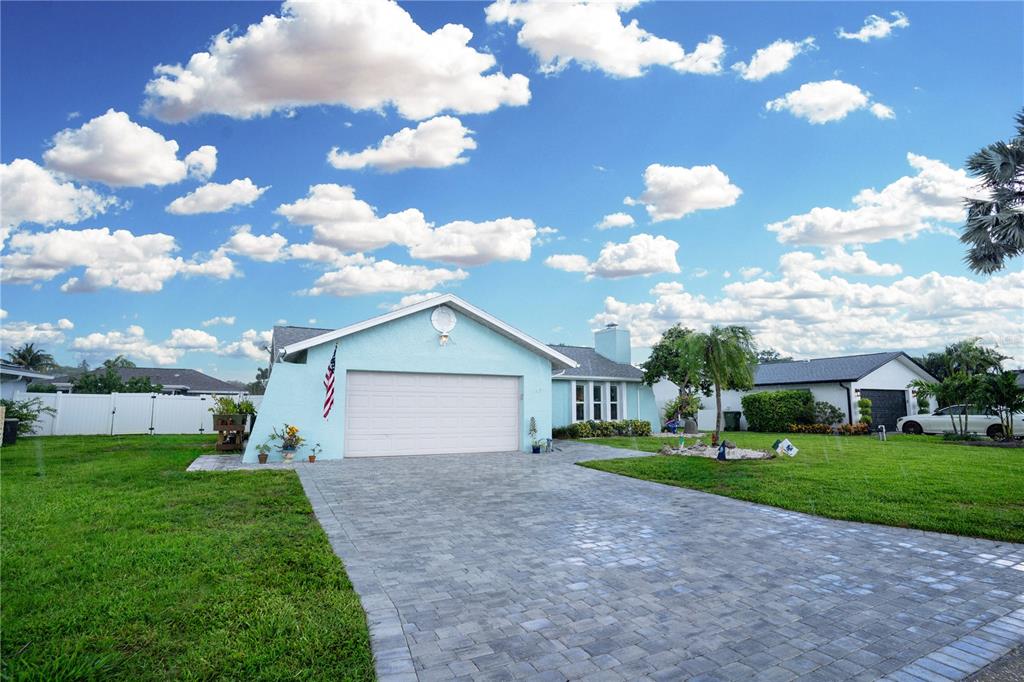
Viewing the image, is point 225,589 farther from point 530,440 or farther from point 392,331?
point 530,440

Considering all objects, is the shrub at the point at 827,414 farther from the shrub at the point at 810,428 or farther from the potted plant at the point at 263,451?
the potted plant at the point at 263,451

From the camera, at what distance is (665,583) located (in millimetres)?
4902

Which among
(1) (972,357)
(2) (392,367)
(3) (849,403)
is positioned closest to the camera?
(2) (392,367)

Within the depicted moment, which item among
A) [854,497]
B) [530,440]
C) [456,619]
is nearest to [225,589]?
[456,619]

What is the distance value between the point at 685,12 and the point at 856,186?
7.33m

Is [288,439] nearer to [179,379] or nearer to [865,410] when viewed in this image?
[865,410]

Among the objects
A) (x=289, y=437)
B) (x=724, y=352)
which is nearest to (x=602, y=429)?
(x=724, y=352)

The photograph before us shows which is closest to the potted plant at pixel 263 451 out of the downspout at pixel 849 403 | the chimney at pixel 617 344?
the chimney at pixel 617 344

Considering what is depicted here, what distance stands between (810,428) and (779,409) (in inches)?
58.8

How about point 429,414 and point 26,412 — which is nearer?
point 429,414

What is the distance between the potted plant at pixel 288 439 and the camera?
43.9 ft

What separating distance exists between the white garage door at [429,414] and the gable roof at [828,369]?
557 inches

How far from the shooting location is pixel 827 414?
24125 mm

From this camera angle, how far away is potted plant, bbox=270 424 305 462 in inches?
526
